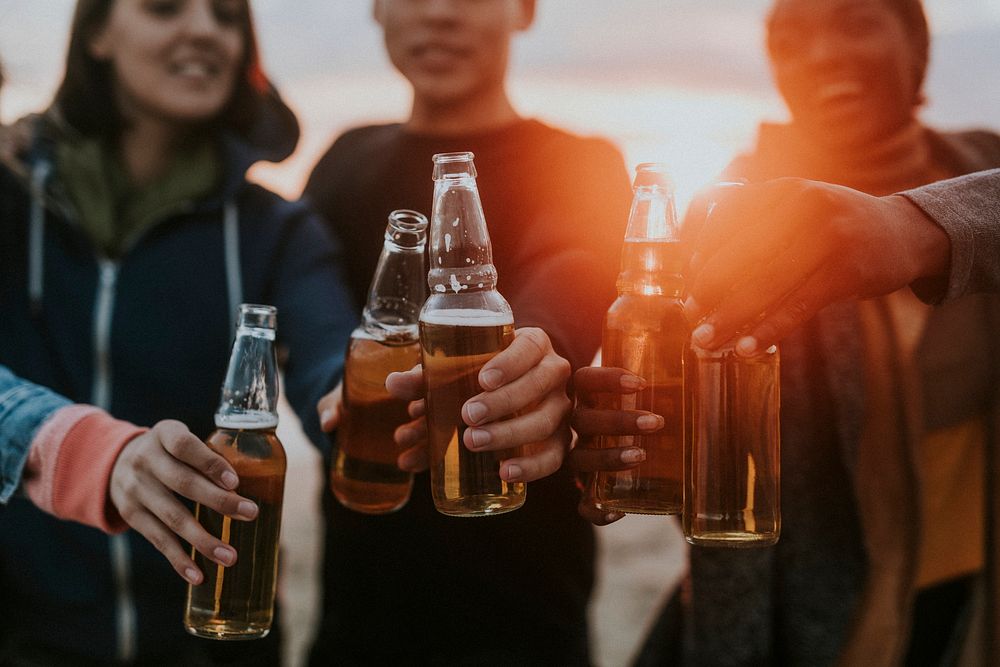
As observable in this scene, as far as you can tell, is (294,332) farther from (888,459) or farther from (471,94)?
(888,459)

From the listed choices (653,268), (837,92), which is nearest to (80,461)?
(653,268)

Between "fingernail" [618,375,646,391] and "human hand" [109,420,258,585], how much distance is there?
1.92 feet

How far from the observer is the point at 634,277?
1.32 meters

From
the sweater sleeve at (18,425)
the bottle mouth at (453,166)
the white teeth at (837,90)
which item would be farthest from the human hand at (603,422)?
the white teeth at (837,90)

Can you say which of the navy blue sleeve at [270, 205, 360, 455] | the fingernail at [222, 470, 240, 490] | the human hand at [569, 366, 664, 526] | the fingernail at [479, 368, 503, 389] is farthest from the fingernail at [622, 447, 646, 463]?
the navy blue sleeve at [270, 205, 360, 455]

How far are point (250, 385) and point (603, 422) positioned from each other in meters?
0.58

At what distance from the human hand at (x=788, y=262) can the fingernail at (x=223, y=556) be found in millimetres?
757

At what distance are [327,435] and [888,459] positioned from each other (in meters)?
1.53

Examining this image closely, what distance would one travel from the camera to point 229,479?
1261mm

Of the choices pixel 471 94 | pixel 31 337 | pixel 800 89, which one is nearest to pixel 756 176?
pixel 800 89

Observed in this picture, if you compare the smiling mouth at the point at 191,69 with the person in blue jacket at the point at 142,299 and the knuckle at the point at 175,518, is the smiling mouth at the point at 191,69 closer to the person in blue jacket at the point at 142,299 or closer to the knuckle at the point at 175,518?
the person in blue jacket at the point at 142,299

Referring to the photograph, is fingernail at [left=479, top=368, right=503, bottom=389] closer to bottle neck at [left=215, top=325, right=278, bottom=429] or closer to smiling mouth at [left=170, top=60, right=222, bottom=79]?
bottle neck at [left=215, top=325, right=278, bottom=429]

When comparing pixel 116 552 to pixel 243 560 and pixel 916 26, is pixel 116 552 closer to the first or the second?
pixel 243 560

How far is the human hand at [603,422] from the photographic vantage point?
1.24 metres
